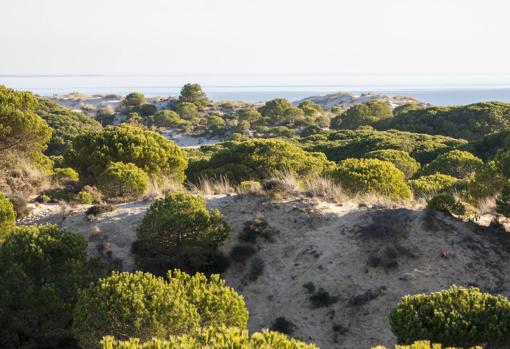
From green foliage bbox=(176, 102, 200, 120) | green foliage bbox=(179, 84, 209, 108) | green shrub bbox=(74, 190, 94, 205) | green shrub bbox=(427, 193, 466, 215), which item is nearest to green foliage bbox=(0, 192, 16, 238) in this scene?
green shrub bbox=(74, 190, 94, 205)

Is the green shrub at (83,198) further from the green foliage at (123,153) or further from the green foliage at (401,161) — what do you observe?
the green foliage at (401,161)

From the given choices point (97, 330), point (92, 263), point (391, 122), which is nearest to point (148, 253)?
point (92, 263)

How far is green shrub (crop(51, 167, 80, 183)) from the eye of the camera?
64.5ft

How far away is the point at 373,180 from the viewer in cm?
1680

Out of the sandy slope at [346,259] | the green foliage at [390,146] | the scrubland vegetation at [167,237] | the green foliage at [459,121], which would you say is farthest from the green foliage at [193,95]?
the sandy slope at [346,259]

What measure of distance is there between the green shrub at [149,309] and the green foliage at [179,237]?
4.06m

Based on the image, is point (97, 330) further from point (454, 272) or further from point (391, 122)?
point (391, 122)

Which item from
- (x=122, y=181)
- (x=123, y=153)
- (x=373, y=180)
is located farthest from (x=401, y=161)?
(x=122, y=181)

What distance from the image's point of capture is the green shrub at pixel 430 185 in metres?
19.8

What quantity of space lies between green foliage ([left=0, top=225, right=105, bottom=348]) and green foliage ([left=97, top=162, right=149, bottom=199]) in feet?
17.1

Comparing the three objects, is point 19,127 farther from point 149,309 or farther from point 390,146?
point 390,146

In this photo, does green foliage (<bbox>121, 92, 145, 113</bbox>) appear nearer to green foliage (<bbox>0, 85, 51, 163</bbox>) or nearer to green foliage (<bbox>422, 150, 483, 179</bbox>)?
green foliage (<bbox>0, 85, 51, 163</bbox>)

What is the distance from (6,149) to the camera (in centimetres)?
1906

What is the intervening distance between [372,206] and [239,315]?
25.6 feet
